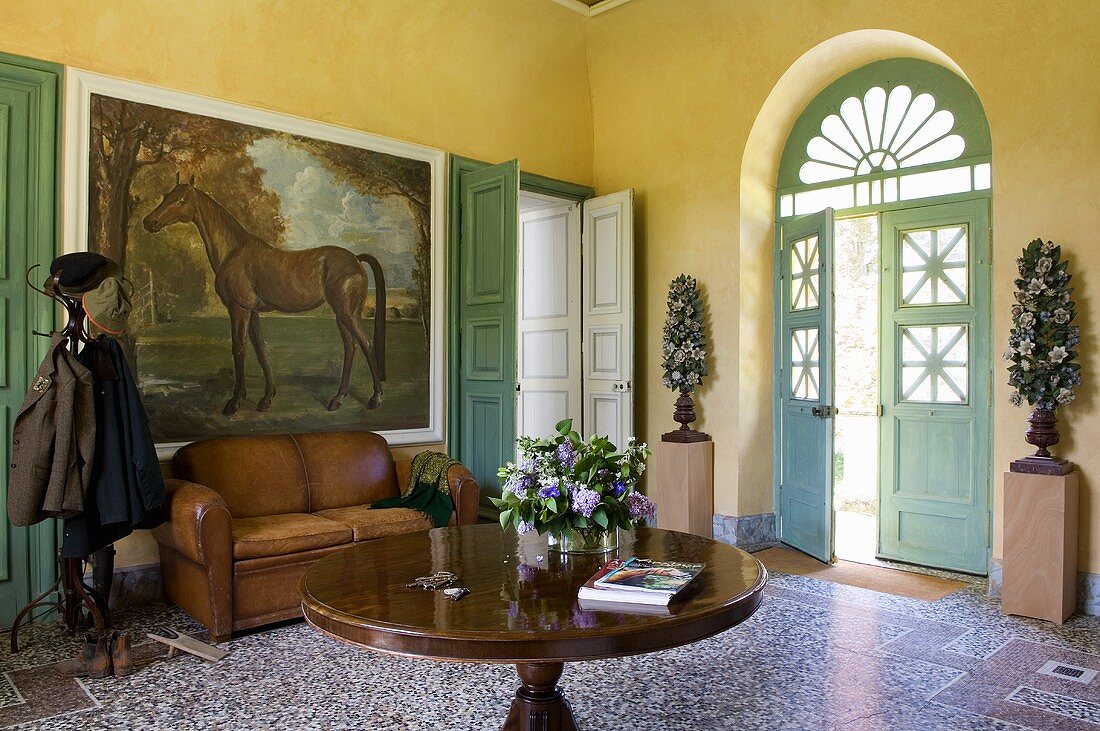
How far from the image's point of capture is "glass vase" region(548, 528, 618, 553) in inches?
117

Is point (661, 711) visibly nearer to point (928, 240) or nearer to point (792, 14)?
point (928, 240)

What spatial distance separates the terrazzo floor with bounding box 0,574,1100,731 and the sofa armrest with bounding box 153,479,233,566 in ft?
1.52

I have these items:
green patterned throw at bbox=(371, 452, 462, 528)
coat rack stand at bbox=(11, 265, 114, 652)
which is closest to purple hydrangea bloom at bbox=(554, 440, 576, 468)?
green patterned throw at bbox=(371, 452, 462, 528)

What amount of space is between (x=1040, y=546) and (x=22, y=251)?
542cm

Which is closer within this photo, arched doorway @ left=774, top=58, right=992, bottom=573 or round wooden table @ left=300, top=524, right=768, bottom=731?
round wooden table @ left=300, top=524, right=768, bottom=731

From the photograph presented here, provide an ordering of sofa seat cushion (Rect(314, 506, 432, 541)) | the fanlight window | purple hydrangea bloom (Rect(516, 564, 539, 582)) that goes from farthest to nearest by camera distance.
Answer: the fanlight window → sofa seat cushion (Rect(314, 506, 432, 541)) → purple hydrangea bloom (Rect(516, 564, 539, 582))

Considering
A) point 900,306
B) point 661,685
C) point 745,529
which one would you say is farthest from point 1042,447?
point 661,685

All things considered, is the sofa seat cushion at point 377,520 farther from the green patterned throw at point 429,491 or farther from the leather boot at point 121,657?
the leather boot at point 121,657

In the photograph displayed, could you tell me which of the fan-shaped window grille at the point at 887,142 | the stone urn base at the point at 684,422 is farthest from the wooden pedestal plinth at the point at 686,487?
the fan-shaped window grille at the point at 887,142

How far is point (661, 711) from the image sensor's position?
10.3 feet

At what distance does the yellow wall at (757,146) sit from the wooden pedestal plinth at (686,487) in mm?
120

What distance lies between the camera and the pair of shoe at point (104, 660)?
3.51m

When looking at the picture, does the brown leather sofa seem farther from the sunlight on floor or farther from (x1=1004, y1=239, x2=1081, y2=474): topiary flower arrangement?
(x1=1004, y1=239, x2=1081, y2=474): topiary flower arrangement

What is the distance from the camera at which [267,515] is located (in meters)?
4.59
